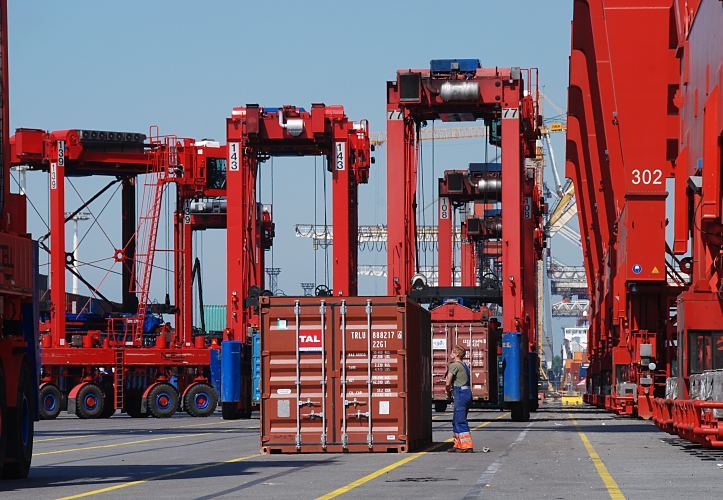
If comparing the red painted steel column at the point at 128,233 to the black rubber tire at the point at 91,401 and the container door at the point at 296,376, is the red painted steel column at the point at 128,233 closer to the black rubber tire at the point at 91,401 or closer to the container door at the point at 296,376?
the black rubber tire at the point at 91,401

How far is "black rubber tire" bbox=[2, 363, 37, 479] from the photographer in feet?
59.5

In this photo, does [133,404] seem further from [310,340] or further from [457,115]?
[310,340]

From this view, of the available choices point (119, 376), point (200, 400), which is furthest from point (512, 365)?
point (119, 376)

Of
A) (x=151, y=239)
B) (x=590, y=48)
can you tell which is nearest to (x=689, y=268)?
(x=590, y=48)

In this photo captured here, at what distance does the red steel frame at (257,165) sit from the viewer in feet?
155

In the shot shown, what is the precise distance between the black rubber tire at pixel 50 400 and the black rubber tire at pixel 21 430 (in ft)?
98.6

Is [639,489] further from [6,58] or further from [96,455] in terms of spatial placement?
[96,455]

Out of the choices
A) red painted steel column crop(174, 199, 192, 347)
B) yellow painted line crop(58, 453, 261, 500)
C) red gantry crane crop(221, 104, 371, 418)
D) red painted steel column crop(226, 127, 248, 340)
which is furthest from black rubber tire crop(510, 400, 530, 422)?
red painted steel column crop(174, 199, 192, 347)

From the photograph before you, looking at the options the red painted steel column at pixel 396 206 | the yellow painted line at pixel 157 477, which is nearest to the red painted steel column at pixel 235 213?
the red painted steel column at pixel 396 206

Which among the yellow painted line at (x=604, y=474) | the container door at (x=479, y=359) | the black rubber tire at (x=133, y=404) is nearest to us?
the yellow painted line at (x=604, y=474)

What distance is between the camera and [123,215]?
63.6 metres

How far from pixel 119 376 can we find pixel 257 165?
7647 mm

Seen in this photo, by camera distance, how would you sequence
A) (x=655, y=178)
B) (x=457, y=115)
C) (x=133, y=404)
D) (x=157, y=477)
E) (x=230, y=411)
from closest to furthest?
(x=157, y=477) < (x=655, y=178) < (x=230, y=411) < (x=457, y=115) < (x=133, y=404)

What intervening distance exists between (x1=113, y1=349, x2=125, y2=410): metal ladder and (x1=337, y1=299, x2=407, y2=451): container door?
85.6 feet
